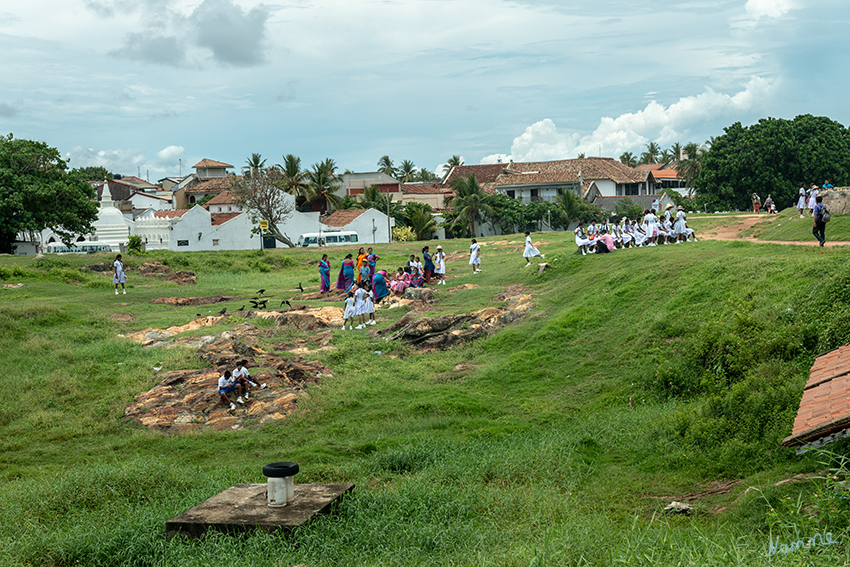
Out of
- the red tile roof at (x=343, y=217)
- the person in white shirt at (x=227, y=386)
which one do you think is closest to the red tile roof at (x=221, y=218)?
the red tile roof at (x=343, y=217)

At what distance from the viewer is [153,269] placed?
32688 mm

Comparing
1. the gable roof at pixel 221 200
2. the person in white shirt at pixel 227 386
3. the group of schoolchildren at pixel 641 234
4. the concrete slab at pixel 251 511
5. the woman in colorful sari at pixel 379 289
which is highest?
the gable roof at pixel 221 200

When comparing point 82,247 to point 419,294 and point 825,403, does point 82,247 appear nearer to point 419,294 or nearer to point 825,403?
point 419,294

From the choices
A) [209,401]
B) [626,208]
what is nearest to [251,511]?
[209,401]

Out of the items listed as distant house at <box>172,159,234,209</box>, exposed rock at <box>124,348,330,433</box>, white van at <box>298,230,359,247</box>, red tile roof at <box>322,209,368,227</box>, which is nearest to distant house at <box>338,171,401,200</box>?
distant house at <box>172,159,234,209</box>

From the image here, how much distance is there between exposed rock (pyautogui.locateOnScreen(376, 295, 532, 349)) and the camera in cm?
1705

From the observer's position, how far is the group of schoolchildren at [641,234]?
2348 cm

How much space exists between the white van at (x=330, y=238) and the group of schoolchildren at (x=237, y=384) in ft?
134

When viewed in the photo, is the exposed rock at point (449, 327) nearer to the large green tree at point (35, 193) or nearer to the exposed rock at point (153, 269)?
the exposed rock at point (153, 269)

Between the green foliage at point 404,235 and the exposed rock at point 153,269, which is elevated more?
the green foliage at point 404,235

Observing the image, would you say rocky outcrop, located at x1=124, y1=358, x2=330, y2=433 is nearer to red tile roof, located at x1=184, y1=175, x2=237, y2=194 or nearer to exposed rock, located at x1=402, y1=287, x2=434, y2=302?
exposed rock, located at x1=402, y1=287, x2=434, y2=302

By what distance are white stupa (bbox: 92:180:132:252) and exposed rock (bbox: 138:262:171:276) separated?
16.7m

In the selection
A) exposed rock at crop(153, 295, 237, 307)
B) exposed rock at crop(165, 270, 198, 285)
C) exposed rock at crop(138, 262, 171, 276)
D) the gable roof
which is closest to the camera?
exposed rock at crop(153, 295, 237, 307)

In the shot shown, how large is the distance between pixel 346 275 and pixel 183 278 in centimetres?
1139
